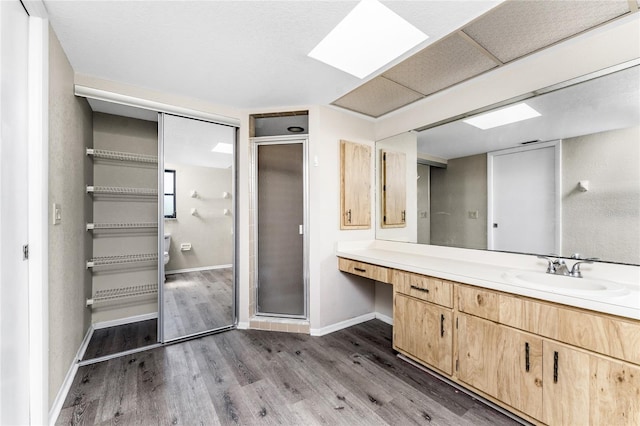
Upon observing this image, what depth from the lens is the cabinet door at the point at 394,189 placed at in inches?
112

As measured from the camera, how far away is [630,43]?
1466 millimetres

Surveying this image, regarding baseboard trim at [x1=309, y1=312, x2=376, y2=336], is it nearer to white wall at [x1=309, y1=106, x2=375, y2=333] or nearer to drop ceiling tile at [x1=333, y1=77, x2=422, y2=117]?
white wall at [x1=309, y1=106, x2=375, y2=333]

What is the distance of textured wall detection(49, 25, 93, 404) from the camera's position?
5.34ft

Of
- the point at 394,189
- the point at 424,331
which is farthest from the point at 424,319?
the point at 394,189

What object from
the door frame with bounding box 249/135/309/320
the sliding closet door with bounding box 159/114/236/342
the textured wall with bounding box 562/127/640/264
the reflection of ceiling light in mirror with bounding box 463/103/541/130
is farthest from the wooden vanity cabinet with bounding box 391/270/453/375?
the sliding closet door with bounding box 159/114/236/342

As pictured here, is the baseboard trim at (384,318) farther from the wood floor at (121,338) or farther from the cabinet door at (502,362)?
the wood floor at (121,338)

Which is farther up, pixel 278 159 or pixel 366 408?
pixel 278 159

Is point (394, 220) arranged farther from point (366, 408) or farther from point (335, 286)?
point (366, 408)

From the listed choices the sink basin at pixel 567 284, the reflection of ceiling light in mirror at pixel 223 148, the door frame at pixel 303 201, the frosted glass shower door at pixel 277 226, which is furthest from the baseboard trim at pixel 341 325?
the reflection of ceiling light in mirror at pixel 223 148

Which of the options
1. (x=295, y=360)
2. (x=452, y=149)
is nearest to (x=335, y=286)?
(x=295, y=360)

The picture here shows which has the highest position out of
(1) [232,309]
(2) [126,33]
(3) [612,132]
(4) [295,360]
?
(2) [126,33]

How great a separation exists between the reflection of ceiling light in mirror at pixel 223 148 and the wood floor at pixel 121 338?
1969mm

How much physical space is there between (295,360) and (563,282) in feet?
6.47

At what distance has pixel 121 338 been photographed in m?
2.58
